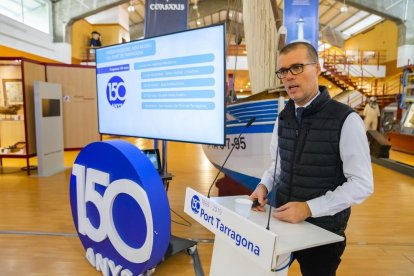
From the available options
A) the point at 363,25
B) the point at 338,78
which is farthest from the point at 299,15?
the point at 363,25

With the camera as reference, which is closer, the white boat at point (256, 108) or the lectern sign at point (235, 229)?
the lectern sign at point (235, 229)

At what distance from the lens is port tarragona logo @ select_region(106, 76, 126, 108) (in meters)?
2.30

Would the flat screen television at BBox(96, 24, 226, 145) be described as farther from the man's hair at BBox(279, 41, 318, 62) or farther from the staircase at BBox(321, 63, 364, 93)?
the staircase at BBox(321, 63, 364, 93)

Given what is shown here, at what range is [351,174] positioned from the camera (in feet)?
3.69

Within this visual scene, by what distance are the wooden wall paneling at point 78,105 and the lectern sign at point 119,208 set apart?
503cm

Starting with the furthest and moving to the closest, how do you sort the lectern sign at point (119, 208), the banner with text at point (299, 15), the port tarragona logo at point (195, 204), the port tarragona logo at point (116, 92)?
the banner with text at point (299, 15) < the port tarragona logo at point (116, 92) < the lectern sign at point (119, 208) < the port tarragona logo at point (195, 204)

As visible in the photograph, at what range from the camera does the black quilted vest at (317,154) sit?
1.18 meters

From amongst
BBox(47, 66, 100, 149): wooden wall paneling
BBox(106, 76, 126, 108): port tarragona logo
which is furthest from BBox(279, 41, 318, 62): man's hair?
BBox(47, 66, 100, 149): wooden wall paneling

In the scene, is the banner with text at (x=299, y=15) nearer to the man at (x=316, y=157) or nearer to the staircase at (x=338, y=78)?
the man at (x=316, y=157)

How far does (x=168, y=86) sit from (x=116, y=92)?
58 cm

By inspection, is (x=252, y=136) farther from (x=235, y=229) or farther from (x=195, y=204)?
(x=235, y=229)

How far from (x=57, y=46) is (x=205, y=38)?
462 inches

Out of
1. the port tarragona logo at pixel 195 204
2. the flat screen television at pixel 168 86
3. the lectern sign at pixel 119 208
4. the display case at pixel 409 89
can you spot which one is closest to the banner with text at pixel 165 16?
the flat screen television at pixel 168 86

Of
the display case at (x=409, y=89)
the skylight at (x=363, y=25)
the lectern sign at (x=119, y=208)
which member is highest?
the skylight at (x=363, y=25)
